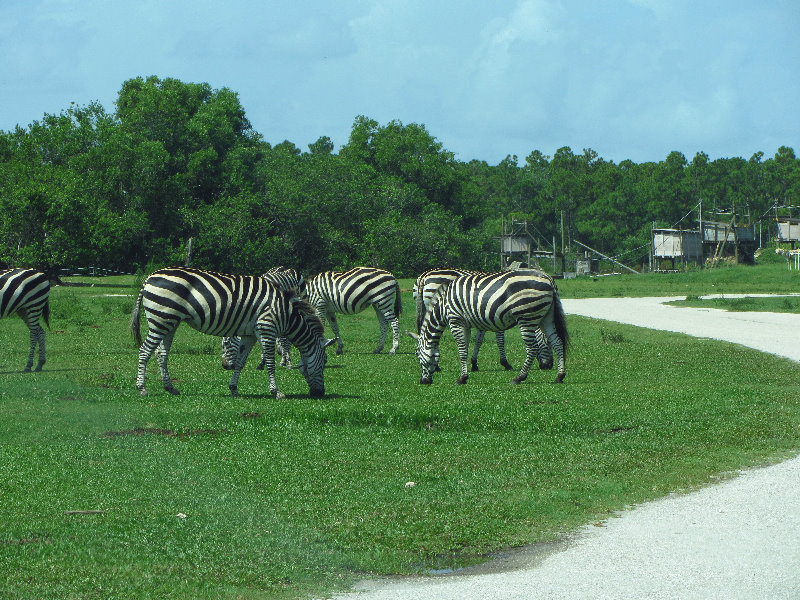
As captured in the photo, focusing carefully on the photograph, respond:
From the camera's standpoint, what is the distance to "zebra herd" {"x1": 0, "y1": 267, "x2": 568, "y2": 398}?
1494 cm

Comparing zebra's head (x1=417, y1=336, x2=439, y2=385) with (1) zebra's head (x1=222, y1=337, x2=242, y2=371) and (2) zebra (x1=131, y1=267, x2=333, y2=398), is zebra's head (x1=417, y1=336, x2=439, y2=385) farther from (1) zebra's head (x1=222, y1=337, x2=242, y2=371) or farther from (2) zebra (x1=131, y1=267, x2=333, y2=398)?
(1) zebra's head (x1=222, y1=337, x2=242, y2=371)

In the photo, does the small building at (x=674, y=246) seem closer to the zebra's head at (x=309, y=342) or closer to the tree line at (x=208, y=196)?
the tree line at (x=208, y=196)

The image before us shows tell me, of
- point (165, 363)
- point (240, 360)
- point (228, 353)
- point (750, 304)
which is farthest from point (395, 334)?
point (750, 304)

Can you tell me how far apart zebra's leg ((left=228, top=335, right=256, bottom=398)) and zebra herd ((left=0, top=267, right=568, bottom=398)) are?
2 cm

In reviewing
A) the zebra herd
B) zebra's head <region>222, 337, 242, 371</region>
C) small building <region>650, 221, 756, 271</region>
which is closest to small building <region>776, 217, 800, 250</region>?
small building <region>650, 221, 756, 271</region>

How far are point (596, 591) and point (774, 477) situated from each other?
12.9 ft

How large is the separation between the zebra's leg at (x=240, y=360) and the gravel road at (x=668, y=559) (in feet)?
26.6

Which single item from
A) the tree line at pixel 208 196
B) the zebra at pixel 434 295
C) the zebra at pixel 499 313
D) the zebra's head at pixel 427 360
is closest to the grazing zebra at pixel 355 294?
the zebra at pixel 434 295

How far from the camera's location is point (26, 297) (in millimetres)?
19469

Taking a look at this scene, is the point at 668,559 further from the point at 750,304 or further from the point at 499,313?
the point at 750,304

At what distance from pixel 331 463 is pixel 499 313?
759 cm

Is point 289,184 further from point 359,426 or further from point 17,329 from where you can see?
point 359,426

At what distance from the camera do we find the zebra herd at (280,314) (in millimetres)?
14938

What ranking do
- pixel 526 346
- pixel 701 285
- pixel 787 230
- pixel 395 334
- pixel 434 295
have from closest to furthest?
pixel 526 346 < pixel 434 295 < pixel 395 334 < pixel 701 285 < pixel 787 230
